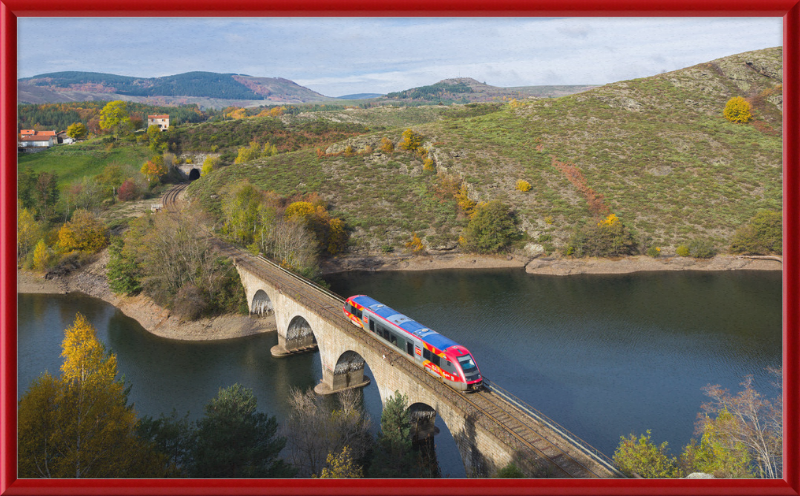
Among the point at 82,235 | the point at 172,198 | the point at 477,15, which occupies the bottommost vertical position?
the point at 82,235

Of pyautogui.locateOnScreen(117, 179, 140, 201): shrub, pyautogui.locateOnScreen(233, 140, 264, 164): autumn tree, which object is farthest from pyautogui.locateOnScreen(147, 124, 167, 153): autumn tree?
pyautogui.locateOnScreen(117, 179, 140, 201): shrub

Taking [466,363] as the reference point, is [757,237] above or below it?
above

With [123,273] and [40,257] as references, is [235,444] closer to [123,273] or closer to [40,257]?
[123,273]

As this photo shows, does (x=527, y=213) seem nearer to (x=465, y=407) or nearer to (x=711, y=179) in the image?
(x=711, y=179)

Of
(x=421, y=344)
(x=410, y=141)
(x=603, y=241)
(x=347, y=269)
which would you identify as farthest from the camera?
(x=410, y=141)

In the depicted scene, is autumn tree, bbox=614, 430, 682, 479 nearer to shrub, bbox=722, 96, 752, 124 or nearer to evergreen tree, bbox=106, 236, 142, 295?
evergreen tree, bbox=106, 236, 142, 295

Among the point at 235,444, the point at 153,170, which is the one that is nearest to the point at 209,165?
the point at 153,170
